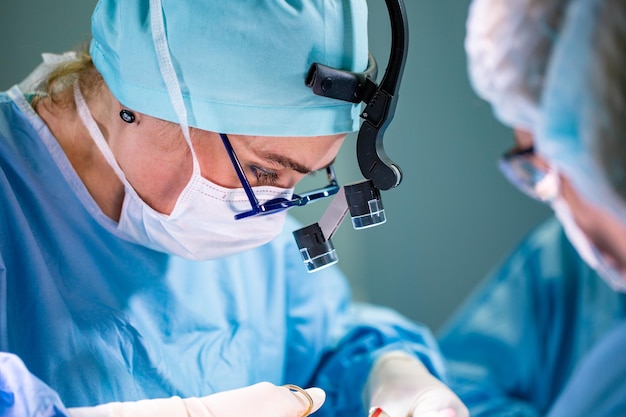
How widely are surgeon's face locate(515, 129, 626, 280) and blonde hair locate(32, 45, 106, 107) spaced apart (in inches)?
37.6

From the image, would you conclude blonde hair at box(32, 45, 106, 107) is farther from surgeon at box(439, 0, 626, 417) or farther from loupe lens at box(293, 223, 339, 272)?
surgeon at box(439, 0, 626, 417)

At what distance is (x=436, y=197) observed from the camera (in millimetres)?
2525

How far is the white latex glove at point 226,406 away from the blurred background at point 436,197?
1.09 meters

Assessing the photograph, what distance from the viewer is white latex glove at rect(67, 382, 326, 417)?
1224mm

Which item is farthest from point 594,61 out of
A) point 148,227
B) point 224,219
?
point 148,227

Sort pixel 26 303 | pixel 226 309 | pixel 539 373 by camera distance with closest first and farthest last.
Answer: pixel 26 303 < pixel 226 309 < pixel 539 373

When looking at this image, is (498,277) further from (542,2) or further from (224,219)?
(542,2)

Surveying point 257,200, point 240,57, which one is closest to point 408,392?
point 257,200

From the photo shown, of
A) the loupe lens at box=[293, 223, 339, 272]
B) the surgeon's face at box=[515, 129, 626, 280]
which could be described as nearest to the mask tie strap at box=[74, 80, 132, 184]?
the loupe lens at box=[293, 223, 339, 272]

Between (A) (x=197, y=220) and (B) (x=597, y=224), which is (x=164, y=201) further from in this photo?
(B) (x=597, y=224)

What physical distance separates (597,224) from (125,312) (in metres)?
0.96

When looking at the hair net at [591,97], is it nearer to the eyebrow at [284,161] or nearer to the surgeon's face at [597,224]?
the surgeon's face at [597,224]

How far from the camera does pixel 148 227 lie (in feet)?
4.92

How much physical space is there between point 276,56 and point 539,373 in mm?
1367
